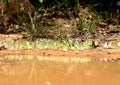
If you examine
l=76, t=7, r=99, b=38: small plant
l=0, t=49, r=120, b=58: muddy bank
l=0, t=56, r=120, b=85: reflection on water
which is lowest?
l=0, t=56, r=120, b=85: reflection on water

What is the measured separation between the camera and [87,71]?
241 inches

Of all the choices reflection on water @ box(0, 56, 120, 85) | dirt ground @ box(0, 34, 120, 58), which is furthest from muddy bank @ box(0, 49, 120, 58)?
reflection on water @ box(0, 56, 120, 85)

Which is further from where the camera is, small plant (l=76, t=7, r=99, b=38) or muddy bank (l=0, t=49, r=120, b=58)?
small plant (l=76, t=7, r=99, b=38)

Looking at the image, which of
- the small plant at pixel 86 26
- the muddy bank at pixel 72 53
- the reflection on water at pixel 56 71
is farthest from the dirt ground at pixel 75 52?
the small plant at pixel 86 26

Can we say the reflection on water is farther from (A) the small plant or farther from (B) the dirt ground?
(A) the small plant

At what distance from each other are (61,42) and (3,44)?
118 cm

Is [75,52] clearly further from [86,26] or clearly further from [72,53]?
[86,26]

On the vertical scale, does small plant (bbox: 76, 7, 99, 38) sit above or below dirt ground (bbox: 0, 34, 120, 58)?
above

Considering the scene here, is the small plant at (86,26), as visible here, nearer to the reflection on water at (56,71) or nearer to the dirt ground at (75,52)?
the dirt ground at (75,52)

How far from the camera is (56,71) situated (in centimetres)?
608

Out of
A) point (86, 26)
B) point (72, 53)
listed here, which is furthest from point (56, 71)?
point (86, 26)

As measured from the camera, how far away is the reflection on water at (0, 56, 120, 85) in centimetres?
561

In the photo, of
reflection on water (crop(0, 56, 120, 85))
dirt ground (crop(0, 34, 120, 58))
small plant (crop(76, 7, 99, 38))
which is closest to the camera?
reflection on water (crop(0, 56, 120, 85))

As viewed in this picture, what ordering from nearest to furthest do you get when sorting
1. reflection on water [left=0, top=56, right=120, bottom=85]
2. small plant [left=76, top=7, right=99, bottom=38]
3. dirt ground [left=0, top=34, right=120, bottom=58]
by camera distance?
reflection on water [left=0, top=56, right=120, bottom=85] → dirt ground [left=0, top=34, right=120, bottom=58] → small plant [left=76, top=7, right=99, bottom=38]
